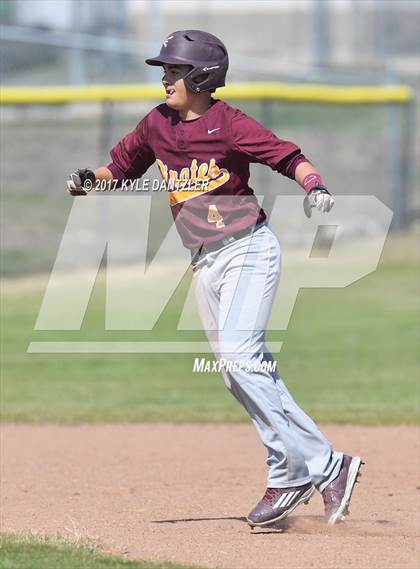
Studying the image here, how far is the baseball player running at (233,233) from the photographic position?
226 inches

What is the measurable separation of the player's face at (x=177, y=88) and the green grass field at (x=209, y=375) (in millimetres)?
4428

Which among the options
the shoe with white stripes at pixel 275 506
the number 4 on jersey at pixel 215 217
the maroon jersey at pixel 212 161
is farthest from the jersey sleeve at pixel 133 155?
the shoe with white stripes at pixel 275 506

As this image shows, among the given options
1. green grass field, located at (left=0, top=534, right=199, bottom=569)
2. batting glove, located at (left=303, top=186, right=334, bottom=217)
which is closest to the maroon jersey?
batting glove, located at (left=303, top=186, right=334, bottom=217)

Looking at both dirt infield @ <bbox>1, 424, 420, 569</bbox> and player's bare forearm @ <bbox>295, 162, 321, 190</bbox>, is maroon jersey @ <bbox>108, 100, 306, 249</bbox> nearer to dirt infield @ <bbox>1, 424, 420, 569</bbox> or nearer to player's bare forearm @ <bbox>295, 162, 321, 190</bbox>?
player's bare forearm @ <bbox>295, 162, 321, 190</bbox>

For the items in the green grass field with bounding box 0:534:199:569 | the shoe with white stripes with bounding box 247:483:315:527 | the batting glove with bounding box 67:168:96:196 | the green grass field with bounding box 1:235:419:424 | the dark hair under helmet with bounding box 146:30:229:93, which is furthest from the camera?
the green grass field with bounding box 1:235:419:424

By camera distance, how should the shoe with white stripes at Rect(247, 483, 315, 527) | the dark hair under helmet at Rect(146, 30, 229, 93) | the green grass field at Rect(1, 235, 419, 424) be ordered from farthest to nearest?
the green grass field at Rect(1, 235, 419, 424)
the shoe with white stripes at Rect(247, 483, 315, 527)
the dark hair under helmet at Rect(146, 30, 229, 93)

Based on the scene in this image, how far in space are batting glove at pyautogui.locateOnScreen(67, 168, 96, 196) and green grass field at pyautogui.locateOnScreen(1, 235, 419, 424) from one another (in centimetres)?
400

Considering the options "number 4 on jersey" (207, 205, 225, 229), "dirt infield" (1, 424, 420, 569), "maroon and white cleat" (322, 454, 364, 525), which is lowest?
"dirt infield" (1, 424, 420, 569)

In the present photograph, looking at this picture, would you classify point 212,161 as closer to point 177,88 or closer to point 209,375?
point 177,88

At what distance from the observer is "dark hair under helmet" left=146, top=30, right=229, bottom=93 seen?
5.73m

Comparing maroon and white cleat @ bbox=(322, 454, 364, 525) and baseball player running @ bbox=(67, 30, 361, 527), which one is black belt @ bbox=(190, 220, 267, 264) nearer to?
baseball player running @ bbox=(67, 30, 361, 527)

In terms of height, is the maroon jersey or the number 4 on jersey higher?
the maroon jersey

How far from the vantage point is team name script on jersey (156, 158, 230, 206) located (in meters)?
5.77

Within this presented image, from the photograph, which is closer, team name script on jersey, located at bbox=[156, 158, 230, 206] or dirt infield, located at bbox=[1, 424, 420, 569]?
dirt infield, located at bbox=[1, 424, 420, 569]
